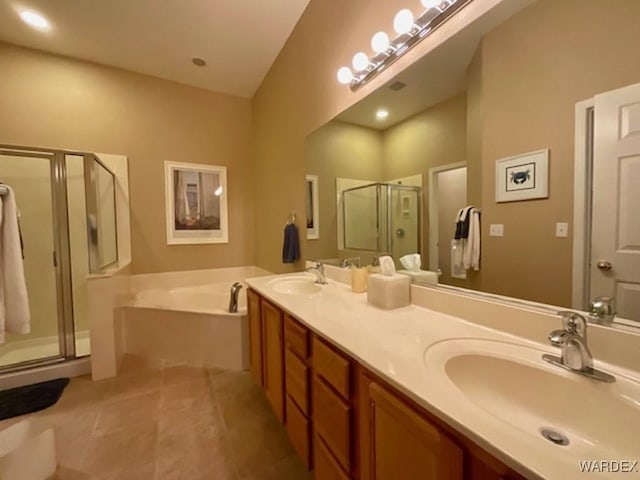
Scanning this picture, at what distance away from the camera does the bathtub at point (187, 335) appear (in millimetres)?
2449

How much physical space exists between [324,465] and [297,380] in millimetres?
329

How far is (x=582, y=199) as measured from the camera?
806mm

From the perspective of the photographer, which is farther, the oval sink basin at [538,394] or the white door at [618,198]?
the white door at [618,198]

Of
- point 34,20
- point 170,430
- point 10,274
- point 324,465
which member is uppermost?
point 34,20

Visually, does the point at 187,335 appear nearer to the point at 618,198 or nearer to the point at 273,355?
the point at 273,355

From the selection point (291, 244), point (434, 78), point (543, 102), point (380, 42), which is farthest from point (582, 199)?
point (291, 244)

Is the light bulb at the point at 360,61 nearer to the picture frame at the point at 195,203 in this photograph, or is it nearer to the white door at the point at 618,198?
the white door at the point at 618,198

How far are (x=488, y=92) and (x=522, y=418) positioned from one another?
1059 mm

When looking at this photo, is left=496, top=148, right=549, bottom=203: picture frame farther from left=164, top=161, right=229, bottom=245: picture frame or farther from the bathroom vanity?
left=164, top=161, right=229, bottom=245: picture frame

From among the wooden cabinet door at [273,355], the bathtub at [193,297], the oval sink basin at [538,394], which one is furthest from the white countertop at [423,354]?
the bathtub at [193,297]

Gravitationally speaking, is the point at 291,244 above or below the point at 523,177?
below

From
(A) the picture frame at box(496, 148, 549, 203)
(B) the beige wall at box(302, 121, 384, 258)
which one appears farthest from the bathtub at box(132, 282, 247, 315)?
(A) the picture frame at box(496, 148, 549, 203)

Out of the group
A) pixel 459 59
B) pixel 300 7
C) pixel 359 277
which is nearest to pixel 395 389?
pixel 359 277

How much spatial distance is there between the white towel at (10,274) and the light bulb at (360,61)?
188 cm
